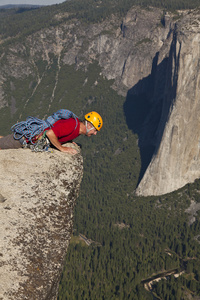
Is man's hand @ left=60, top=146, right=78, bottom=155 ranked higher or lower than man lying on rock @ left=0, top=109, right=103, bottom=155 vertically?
lower

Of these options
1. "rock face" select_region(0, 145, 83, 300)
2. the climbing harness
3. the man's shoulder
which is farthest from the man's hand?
the man's shoulder

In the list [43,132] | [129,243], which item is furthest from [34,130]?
[129,243]

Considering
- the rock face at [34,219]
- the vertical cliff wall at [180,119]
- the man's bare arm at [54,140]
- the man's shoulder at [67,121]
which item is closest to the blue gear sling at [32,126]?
the man's shoulder at [67,121]

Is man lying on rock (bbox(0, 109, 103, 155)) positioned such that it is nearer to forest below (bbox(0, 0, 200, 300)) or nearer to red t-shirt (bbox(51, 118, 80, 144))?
red t-shirt (bbox(51, 118, 80, 144))

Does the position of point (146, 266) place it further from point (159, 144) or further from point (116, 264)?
point (159, 144)

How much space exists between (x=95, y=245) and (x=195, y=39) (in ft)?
264

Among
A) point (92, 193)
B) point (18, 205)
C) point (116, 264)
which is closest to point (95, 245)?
point (116, 264)

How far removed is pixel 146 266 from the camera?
382ft

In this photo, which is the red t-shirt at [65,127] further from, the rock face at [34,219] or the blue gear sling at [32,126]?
the rock face at [34,219]

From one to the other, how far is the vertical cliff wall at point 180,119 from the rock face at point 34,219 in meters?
132

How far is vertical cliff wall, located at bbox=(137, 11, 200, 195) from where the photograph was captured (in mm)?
143625

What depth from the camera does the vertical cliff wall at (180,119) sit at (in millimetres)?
143625

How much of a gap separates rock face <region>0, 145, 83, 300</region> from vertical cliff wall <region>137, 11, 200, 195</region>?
131532 millimetres

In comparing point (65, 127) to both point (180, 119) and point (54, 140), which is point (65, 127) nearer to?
point (54, 140)
